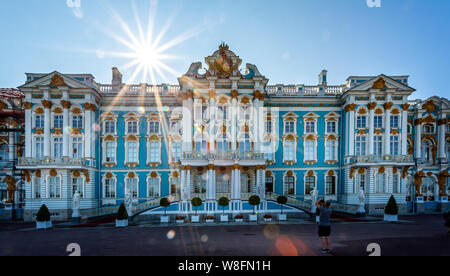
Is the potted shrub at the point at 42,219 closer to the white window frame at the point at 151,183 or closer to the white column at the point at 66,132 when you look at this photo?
the white column at the point at 66,132

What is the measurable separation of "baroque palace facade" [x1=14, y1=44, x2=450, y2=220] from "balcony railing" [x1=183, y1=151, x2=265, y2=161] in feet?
0.35

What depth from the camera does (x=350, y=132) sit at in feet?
95.4

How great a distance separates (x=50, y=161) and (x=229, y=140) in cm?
1883

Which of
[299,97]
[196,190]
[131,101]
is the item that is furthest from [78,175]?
[299,97]

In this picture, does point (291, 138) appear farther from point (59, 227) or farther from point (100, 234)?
point (59, 227)

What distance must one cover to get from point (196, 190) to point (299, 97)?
16070 mm

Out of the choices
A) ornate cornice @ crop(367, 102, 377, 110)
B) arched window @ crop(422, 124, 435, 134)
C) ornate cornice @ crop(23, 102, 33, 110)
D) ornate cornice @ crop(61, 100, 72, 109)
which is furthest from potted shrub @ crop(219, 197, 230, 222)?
arched window @ crop(422, 124, 435, 134)

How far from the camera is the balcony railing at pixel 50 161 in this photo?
26500 millimetres

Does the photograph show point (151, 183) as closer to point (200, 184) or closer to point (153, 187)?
point (153, 187)

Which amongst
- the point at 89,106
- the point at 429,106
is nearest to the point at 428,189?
the point at 429,106

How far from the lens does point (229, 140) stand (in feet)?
90.5

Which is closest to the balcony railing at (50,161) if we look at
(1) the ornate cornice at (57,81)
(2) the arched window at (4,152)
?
(2) the arched window at (4,152)

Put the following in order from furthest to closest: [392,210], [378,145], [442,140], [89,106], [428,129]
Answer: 1. [428,129]
2. [442,140]
3. [378,145]
4. [89,106]
5. [392,210]

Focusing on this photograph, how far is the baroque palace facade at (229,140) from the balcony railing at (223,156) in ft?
0.35
